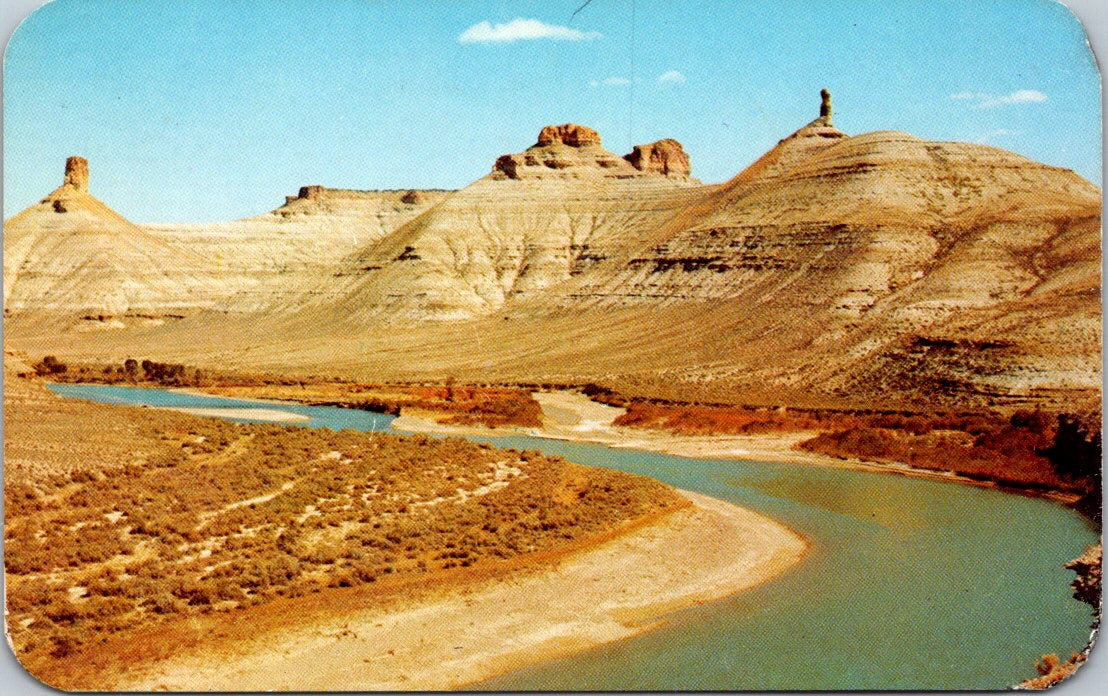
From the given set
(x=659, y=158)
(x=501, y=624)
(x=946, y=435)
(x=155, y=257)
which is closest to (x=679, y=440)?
(x=946, y=435)

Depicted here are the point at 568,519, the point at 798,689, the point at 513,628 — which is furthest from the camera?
the point at 568,519

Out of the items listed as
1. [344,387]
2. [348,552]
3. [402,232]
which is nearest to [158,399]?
[344,387]

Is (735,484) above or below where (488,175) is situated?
below

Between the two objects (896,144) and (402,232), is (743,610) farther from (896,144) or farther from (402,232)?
(402,232)

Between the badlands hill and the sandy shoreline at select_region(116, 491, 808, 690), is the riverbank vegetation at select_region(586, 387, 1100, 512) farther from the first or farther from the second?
the sandy shoreline at select_region(116, 491, 808, 690)

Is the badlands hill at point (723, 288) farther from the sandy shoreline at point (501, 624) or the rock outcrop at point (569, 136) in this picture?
the sandy shoreline at point (501, 624)

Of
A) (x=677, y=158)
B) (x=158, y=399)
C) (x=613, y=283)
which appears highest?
(x=677, y=158)

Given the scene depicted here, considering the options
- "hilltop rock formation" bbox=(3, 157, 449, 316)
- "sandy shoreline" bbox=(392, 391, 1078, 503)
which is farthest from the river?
"hilltop rock formation" bbox=(3, 157, 449, 316)

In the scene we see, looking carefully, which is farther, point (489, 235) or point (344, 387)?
point (489, 235)
